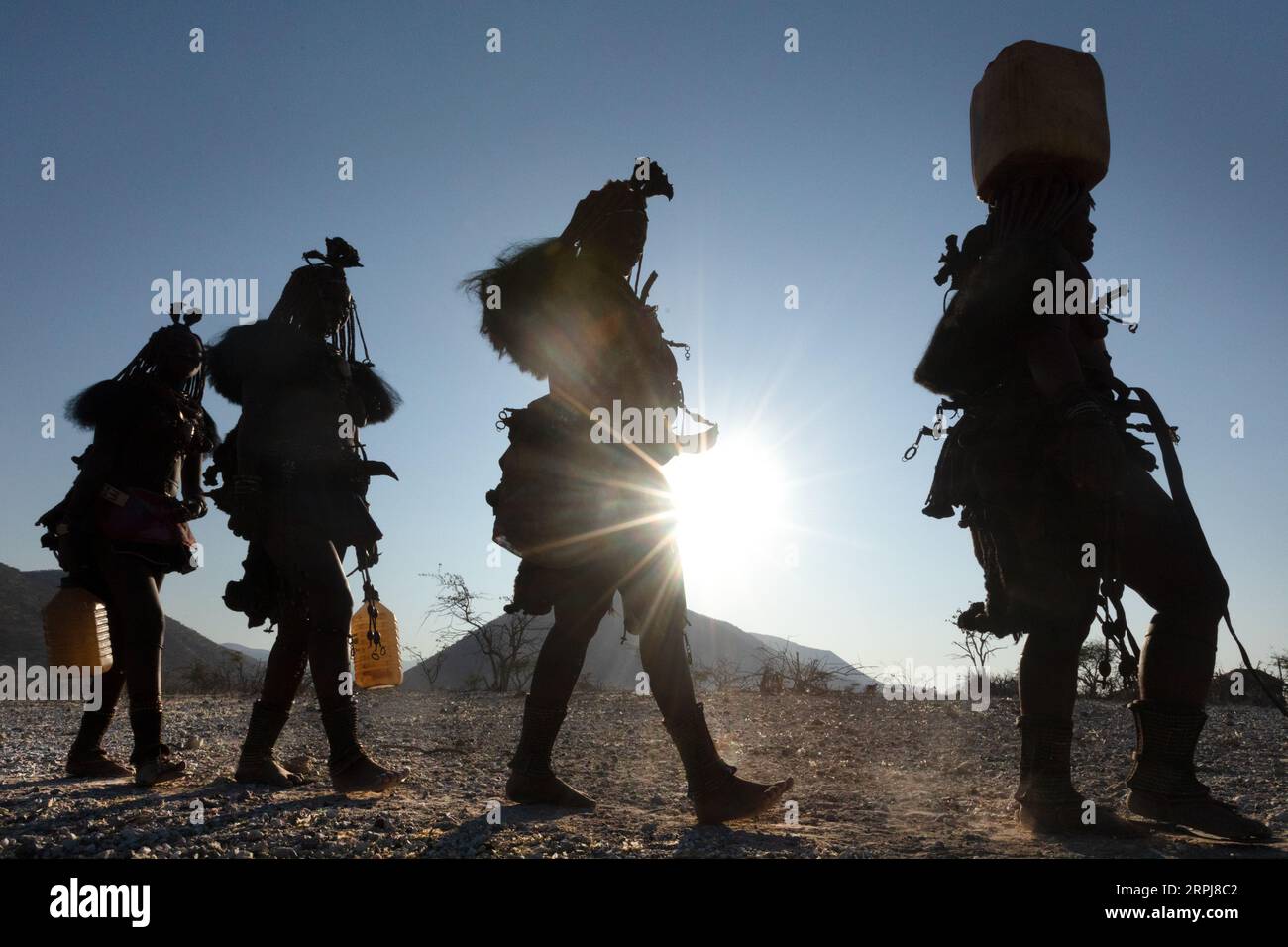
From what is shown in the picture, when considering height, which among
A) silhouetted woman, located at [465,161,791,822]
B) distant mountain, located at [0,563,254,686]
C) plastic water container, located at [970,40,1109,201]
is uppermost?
plastic water container, located at [970,40,1109,201]

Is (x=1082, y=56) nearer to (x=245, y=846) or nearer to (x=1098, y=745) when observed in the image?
(x=1098, y=745)

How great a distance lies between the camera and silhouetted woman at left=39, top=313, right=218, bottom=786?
4.21 m

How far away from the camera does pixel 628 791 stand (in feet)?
13.4

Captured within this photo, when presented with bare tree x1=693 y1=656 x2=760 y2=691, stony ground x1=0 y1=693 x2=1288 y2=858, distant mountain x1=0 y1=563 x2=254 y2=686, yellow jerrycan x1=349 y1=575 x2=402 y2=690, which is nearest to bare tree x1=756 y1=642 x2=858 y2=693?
bare tree x1=693 y1=656 x2=760 y2=691

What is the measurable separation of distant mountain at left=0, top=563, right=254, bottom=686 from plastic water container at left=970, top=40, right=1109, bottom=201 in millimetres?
31158

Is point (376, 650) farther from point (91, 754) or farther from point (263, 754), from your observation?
point (91, 754)

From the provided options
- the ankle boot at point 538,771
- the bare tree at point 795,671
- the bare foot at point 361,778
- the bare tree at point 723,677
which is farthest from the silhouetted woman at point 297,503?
the bare tree at point 723,677

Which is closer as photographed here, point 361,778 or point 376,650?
point 361,778

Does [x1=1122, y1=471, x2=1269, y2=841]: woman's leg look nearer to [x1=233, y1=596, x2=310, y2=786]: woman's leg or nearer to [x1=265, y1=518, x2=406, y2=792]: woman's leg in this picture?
[x1=265, y1=518, x2=406, y2=792]: woman's leg

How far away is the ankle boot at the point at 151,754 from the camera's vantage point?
4012mm

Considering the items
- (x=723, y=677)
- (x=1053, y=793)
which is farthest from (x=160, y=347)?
(x=723, y=677)

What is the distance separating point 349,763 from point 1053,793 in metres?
2.52
